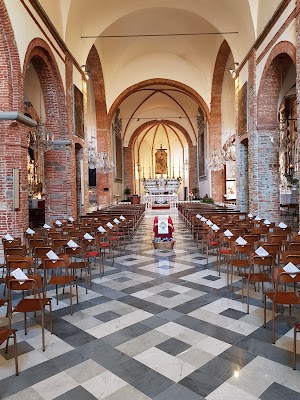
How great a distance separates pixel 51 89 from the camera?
1113 cm

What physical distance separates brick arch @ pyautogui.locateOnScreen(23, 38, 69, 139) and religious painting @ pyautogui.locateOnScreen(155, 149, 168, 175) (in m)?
25.2

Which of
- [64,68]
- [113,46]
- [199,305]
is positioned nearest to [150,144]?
[113,46]

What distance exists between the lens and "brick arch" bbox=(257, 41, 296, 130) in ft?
33.3

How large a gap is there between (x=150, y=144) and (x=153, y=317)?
33745 mm

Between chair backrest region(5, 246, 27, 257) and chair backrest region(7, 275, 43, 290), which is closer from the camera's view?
chair backrest region(7, 275, 43, 290)

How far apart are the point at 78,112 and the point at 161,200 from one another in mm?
14054

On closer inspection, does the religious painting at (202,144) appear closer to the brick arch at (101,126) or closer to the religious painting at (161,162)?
the brick arch at (101,126)

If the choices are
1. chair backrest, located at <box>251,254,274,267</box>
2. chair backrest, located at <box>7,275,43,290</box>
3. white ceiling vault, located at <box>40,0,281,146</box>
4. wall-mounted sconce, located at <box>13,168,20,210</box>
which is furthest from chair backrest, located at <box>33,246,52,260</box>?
white ceiling vault, located at <box>40,0,281,146</box>

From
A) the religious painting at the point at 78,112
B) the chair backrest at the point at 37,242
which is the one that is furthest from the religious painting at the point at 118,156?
the chair backrest at the point at 37,242

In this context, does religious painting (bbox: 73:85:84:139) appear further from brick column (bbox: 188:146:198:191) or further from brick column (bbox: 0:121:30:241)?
brick column (bbox: 188:146:198:191)

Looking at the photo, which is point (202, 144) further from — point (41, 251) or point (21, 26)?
point (41, 251)

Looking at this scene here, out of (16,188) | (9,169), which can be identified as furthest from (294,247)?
(9,169)

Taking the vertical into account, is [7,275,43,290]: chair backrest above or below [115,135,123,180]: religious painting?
below

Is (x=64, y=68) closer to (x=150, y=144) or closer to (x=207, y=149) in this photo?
(x=207, y=149)
